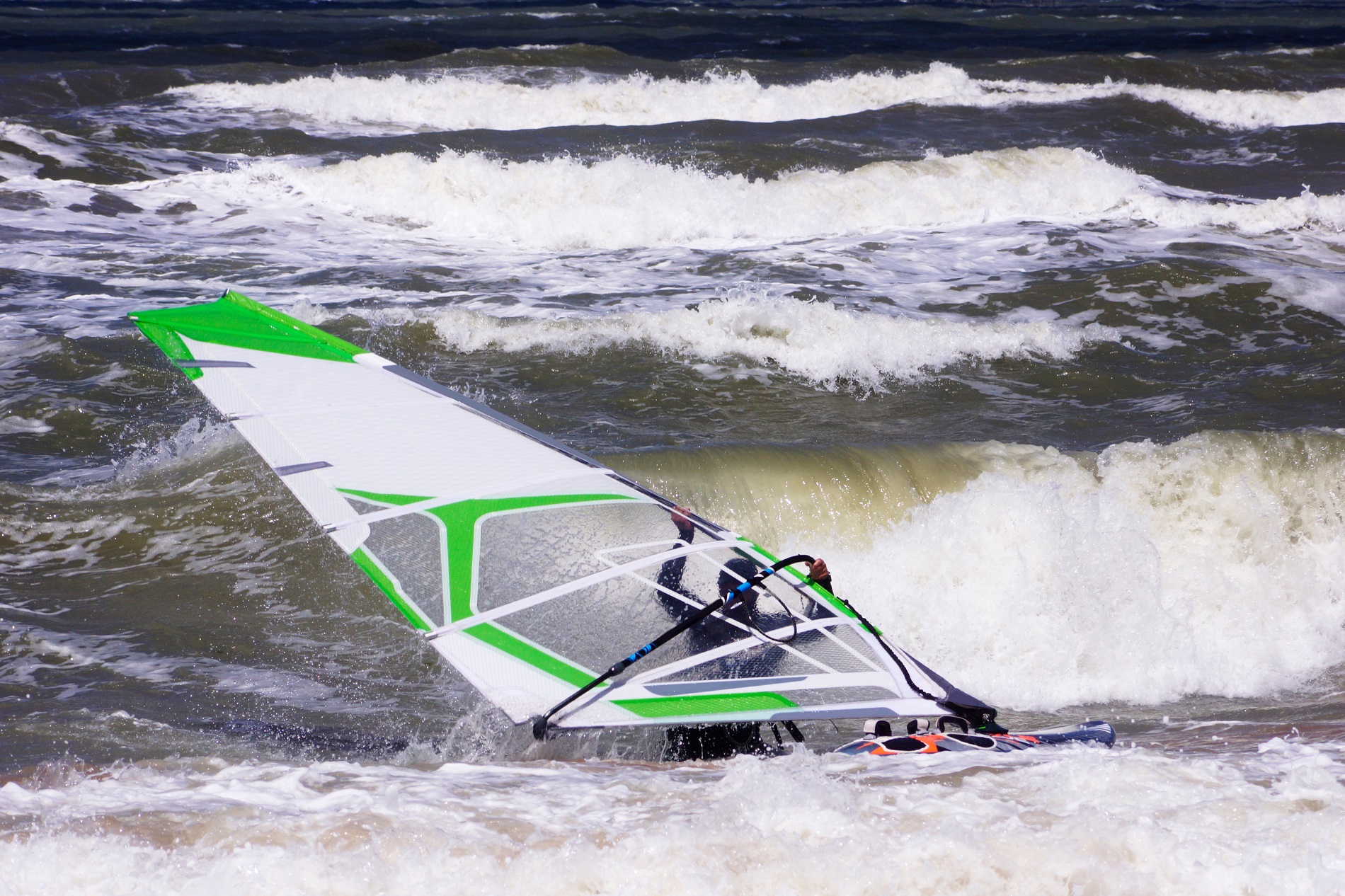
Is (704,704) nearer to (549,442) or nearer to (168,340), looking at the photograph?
(549,442)

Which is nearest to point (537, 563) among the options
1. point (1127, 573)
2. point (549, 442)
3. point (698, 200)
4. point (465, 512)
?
point (465, 512)

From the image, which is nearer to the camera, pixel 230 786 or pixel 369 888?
pixel 369 888

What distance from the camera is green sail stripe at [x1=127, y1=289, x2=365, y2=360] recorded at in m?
4.97

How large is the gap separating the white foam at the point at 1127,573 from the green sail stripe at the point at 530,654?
217cm

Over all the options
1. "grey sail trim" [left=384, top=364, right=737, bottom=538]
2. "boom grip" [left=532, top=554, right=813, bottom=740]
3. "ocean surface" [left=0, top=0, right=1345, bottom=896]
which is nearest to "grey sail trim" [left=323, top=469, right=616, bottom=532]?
"grey sail trim" [left=384, top=364, right=737, bottom=538]

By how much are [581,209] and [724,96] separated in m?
9.10

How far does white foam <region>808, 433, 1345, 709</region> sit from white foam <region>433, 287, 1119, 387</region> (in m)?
2.43

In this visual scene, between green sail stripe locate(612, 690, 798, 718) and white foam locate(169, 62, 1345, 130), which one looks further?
white foam locate(169, 62, 1345, 130)

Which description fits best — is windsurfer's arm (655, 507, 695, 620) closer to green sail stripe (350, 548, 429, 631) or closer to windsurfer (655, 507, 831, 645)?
windsurfer (655, 507, 831, 645)

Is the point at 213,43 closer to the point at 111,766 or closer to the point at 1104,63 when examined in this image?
the point at 1104,63

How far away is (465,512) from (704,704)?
1.30m

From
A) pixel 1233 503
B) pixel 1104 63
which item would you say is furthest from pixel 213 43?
pixel 1233 503

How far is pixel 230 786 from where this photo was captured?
296 cm

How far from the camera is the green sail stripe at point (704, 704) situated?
355 cm
